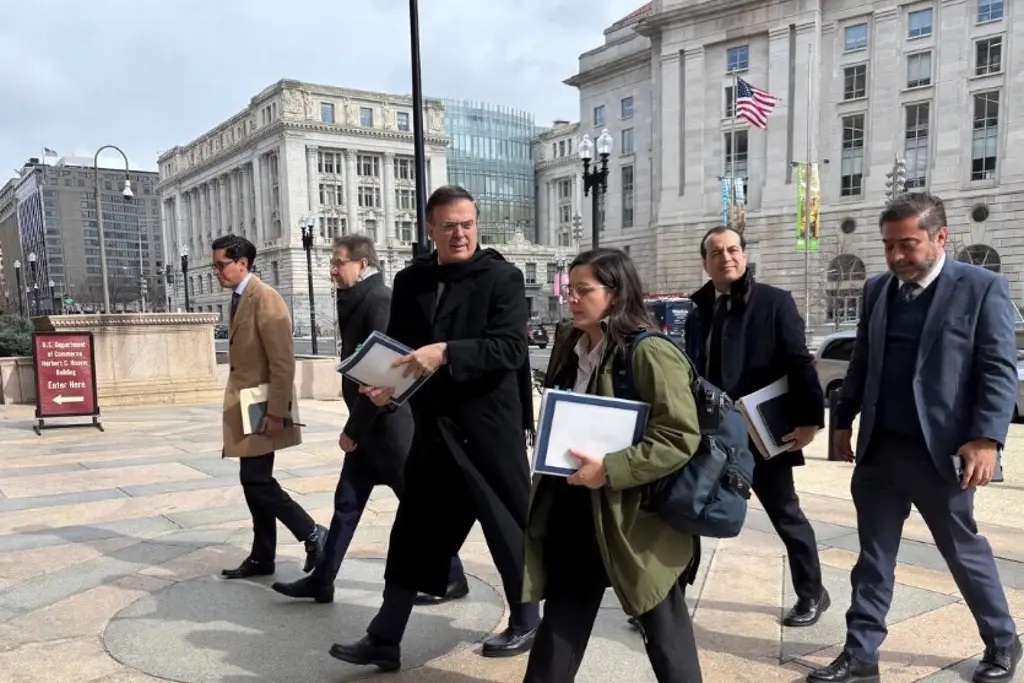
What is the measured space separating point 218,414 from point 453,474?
10536mm

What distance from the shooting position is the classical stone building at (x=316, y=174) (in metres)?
81.3

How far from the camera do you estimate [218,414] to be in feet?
40.9

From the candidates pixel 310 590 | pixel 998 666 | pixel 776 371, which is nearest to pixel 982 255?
pixel 776 371

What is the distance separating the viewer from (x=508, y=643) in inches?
130

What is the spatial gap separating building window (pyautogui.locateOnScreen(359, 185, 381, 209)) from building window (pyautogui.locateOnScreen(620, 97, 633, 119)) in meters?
39.2

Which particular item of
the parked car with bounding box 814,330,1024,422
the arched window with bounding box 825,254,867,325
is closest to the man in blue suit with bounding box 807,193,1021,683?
the parked car with bounding box 814,330,1024,422

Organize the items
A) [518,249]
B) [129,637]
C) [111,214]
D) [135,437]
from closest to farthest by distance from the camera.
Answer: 1. [129,637]
2. [135,437]
3. [518,249]
4. [111,214]

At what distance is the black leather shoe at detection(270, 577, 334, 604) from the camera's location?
3.92m

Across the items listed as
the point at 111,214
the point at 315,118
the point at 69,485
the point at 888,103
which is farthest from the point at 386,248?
the point at 69,485

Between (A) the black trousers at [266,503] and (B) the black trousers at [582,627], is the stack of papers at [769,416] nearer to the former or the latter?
(B) the black trousers at [582,627]

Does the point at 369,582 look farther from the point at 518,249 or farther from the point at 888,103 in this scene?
the point at 518,249

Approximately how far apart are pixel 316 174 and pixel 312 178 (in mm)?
634

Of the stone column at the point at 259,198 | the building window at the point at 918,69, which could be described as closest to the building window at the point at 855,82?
the building window at the point at 918,69

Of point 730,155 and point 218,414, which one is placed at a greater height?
point 730,155
